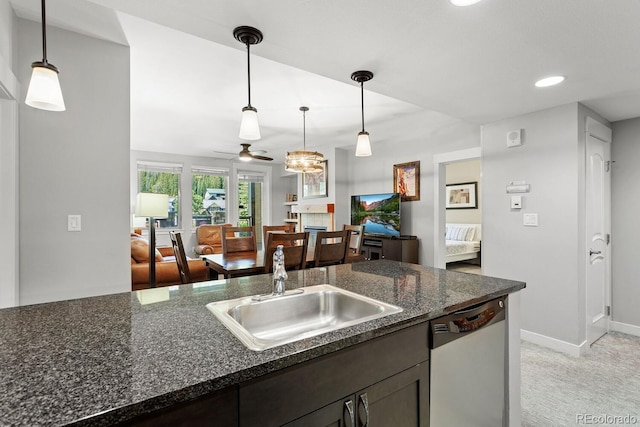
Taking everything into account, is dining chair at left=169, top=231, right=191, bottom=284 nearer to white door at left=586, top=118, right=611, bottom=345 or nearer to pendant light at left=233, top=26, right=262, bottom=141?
pendant light at left=233, top=26, right=262, bottom=141

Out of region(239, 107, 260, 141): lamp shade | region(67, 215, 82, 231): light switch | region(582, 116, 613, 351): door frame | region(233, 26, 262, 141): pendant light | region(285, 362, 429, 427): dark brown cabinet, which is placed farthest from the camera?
region(582, 116, 613, 351): door frame

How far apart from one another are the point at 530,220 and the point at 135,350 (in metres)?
3.35

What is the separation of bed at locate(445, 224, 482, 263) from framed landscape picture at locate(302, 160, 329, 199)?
106 inches

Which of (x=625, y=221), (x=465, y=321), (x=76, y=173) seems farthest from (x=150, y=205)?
(x=625, y=221)

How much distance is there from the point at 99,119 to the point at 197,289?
1.65 metres

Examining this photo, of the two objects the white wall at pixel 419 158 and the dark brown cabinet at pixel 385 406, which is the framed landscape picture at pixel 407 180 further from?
the dark brown cabinet at pixel 385 406

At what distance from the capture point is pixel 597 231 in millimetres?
3074

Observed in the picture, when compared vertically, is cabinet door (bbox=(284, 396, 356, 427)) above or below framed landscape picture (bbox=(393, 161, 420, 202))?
below

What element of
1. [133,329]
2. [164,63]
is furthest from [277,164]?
[133,329]

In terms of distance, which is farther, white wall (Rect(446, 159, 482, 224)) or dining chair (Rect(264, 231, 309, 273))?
white wall (Rect(446, 159, 482, 224))

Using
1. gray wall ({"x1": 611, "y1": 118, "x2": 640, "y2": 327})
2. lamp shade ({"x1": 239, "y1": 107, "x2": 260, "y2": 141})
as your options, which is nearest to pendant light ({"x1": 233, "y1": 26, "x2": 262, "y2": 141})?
lamp shade ({"x1": 239, "y1": 107, "x2": 260, "y2": 141})

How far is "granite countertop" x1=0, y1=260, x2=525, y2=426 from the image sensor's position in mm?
621

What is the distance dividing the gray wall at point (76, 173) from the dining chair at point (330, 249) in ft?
5.07
